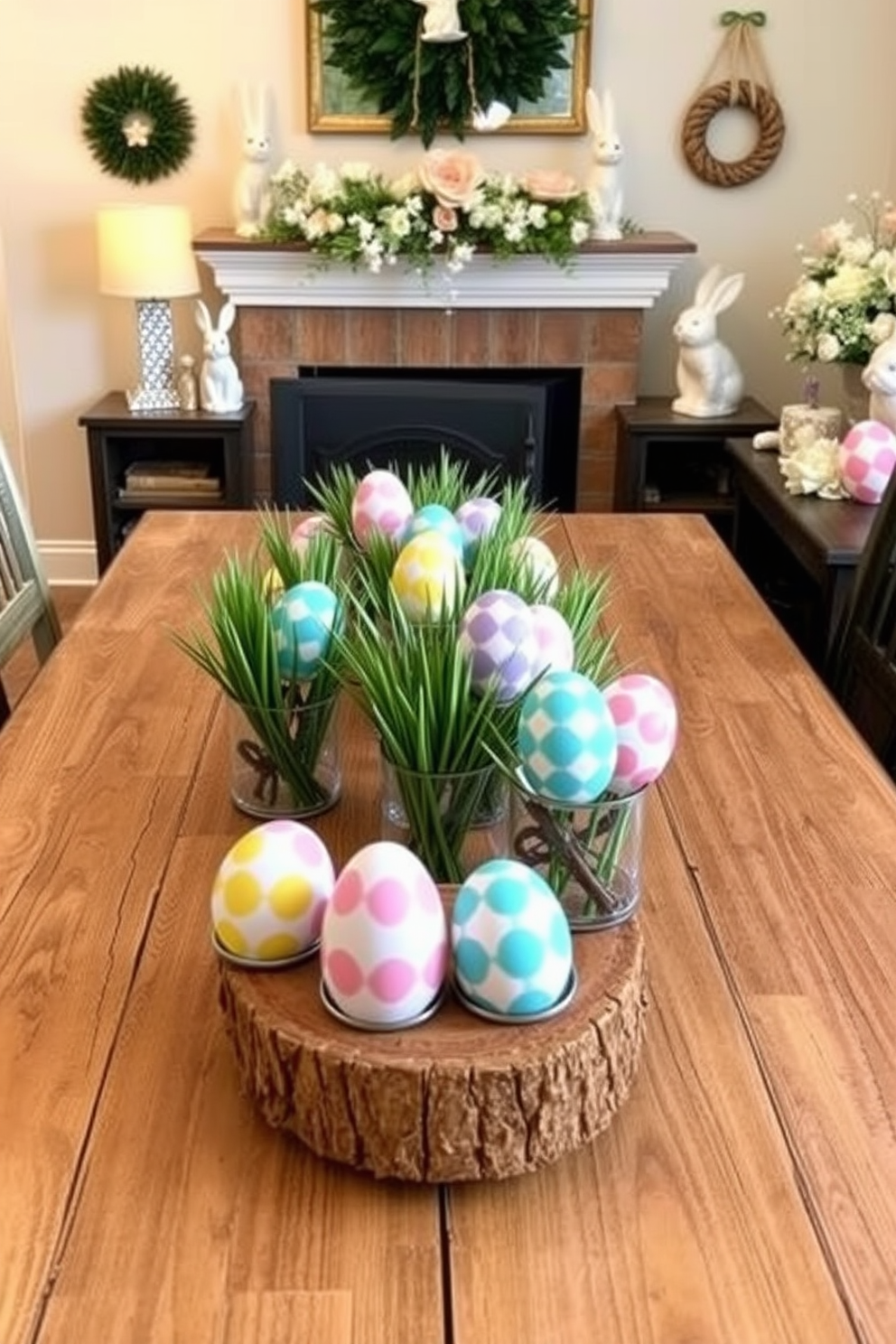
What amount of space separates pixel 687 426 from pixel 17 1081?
3.14 metres

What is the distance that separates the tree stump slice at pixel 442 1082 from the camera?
0.83 meters

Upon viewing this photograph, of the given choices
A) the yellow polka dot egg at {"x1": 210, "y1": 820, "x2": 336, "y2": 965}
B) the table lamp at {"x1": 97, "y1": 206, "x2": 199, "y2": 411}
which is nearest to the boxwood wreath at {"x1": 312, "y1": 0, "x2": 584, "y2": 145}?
the table lamp at {"x1": 97, "y1": 206, "x2": 199, "y2": 411}

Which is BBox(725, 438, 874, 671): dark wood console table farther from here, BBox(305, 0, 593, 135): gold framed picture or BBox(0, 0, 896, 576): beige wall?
BBox(305, 0, 593, 135): gold framed picture

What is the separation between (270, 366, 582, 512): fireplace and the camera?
3873mm

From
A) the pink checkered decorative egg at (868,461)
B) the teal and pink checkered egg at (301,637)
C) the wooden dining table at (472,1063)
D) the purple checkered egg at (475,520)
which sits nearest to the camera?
the wooden dining table at (472,1063)

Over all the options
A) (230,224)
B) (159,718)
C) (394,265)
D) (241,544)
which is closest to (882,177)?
(394,265)

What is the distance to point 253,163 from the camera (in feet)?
12.3

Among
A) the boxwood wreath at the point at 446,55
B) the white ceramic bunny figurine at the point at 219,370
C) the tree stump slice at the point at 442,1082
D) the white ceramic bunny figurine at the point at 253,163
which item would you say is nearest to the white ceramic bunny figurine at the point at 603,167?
the boxwood wreath at the point at 446,55

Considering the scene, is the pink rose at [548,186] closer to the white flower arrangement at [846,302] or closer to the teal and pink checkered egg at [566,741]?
the white flower arrangement at [846,302]

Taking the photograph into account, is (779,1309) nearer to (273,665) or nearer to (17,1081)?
(17,1081)

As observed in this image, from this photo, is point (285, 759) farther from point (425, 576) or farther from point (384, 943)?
point (384, 943)

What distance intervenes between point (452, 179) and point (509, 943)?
304 centimetres

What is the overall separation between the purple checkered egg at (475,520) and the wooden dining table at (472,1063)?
25cm

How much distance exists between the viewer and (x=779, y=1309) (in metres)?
0.77
